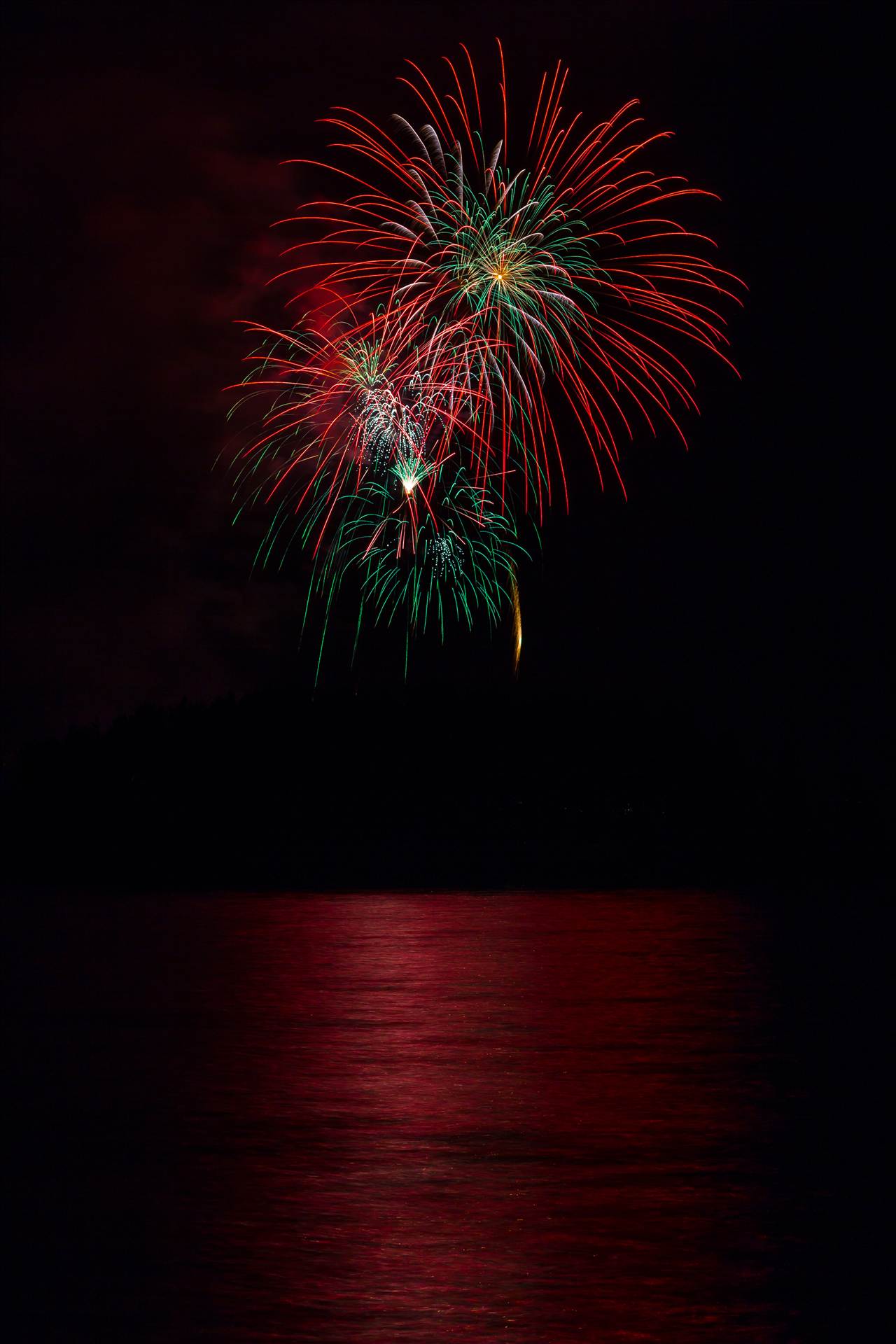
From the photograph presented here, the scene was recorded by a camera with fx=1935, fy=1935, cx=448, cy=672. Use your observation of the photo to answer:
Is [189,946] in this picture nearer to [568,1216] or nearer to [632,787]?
[568,1216]

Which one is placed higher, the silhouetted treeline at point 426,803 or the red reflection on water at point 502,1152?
the silhouetted treeline at point 426,803

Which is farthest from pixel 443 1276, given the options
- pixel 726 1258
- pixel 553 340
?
pixel 553 340

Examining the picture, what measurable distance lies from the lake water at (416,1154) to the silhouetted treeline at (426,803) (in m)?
14.2

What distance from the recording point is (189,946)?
19.7 metres

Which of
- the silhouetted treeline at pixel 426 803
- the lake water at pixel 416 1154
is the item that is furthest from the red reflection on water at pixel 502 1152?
the silhouetted treeline at pixel 426 803

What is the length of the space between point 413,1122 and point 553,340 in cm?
2070

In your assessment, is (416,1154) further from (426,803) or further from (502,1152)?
(426,803)

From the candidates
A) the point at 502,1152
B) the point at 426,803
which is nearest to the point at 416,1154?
the point at 502,1152

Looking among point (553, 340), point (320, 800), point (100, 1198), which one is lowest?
point (100, 1198)

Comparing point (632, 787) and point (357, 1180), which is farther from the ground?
point (632, 787)

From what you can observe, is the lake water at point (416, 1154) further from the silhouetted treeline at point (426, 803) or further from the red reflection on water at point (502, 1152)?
the silhouetted treeline at point (426, 803)

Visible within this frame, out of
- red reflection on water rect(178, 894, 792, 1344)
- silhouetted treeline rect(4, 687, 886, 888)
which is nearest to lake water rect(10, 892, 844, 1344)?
red reflection on water rect(178, 894, 792, 1344)

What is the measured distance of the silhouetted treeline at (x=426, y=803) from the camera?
3203 cm

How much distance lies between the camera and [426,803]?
33.0 m
